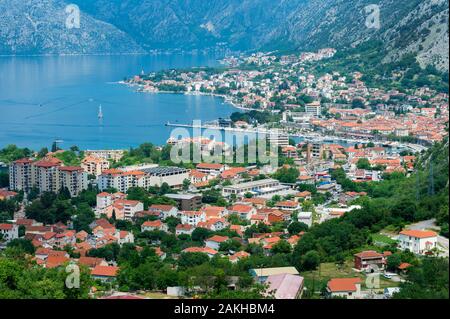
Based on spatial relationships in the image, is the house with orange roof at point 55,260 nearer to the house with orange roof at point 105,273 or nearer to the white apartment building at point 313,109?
the house with orange roof at point 105,273

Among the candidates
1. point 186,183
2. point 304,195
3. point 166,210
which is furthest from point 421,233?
point 186,183

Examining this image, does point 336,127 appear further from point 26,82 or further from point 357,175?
point 26,82

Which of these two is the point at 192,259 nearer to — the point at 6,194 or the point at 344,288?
the point at 344,288

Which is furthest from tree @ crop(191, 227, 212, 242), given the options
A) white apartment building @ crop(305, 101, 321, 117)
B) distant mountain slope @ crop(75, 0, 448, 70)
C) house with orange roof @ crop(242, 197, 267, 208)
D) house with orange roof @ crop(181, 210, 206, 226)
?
white apartment building @ crop(305, 101, 321, 117)

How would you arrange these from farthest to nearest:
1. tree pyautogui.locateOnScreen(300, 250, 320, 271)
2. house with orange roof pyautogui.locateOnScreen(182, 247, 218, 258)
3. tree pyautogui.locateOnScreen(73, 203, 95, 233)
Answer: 1. tree pyautogui.locateOnScreen(73, 203, 95, 233)
2. house with orange roof pyautogui.locateOnScreen(182, 247, 218, 258)
3. tree pyautogui.locateOnScreen(300, 250, 320, 271)

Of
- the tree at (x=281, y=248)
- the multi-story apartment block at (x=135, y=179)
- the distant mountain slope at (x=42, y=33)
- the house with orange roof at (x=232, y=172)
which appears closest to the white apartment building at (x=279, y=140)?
the house with orange roof at (x=232, y=172)

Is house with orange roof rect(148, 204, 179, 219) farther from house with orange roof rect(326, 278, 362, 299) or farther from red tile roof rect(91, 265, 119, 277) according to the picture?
house with orange roof rect(326, 278, 362, 299)
